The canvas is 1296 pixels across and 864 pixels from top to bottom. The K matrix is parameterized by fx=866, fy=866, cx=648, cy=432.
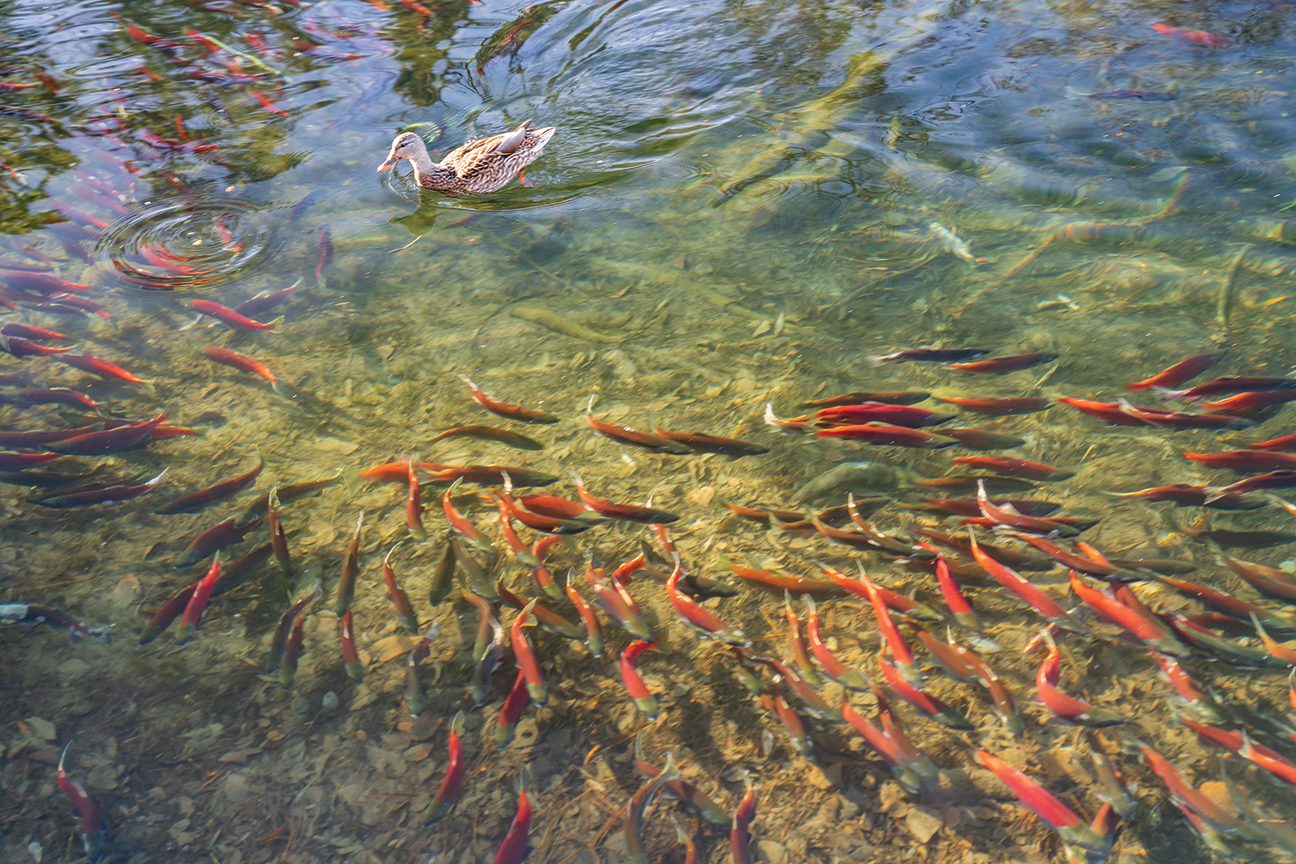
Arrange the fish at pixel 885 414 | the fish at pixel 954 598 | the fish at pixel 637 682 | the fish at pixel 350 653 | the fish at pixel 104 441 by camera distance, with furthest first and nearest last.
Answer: the fish at pixel 104 441, the fish at pixel 885 414, the fish at pixel 350 653, the fish at pixel 954 598, the fish at pixel 637 682

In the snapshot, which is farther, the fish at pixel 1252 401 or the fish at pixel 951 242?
the fish at pixel 951 242

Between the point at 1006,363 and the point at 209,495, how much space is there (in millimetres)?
4886

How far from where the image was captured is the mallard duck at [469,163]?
25.3 ft

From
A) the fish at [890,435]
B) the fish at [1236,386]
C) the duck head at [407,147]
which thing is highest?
the duck head at [407,147]

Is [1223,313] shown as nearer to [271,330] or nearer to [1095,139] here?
[1095,139]

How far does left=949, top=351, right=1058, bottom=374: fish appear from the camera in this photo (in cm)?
526

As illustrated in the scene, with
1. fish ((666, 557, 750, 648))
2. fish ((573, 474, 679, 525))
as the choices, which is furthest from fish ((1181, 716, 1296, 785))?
fish ((573, 474, 679, 525))

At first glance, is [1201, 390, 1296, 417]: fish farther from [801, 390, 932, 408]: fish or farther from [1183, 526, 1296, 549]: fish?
[801, 390, 932, 408]: fish

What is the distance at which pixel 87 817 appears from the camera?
149 inches

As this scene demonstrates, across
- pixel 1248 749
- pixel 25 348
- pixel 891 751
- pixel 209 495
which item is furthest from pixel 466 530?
pixel 25 348

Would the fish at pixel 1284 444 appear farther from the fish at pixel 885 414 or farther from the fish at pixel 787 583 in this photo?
the fish at pixel 787 583

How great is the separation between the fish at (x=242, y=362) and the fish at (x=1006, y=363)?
15.3 ft

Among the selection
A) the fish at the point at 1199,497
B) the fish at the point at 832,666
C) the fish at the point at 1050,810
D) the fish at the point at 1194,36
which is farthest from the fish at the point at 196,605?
the fish at the point at 1194,36

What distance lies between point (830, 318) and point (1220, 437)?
2522 millimetres
